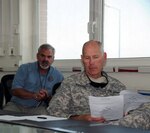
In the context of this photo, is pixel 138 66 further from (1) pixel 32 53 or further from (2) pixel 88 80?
(1) pixel 32 53

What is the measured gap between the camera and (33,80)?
407 cm

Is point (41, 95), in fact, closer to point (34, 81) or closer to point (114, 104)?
point (34, 81)

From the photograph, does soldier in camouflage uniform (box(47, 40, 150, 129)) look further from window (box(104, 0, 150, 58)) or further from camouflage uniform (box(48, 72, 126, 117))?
window (box(104, 0, 150, 58))

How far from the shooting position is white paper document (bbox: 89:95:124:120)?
2.30 m

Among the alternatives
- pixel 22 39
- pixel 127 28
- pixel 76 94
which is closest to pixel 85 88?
pixel 76 94

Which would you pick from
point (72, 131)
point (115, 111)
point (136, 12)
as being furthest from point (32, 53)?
point (72, 131)

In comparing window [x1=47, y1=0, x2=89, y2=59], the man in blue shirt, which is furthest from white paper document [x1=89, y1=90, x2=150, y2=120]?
window [x1=47, y1=0, x2=89, y2=59]


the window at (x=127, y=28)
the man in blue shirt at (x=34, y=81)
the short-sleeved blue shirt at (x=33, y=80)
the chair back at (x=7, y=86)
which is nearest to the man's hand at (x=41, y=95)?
the man in blue shirt at (x=34, y=81)

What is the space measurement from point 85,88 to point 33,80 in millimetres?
1506

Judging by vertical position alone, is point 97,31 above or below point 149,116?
above

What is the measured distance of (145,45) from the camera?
12.8ft

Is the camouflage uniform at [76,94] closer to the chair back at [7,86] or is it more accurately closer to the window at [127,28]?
the window at [127,28]

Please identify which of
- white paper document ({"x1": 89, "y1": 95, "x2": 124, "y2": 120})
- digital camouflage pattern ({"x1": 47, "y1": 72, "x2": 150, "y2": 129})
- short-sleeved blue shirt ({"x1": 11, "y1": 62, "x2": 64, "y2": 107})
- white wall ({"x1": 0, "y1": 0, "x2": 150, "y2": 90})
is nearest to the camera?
white paper document ({"x1": 89, "y1": 95, "x2": 124, "y2": 120})

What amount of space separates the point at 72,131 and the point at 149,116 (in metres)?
0.90
